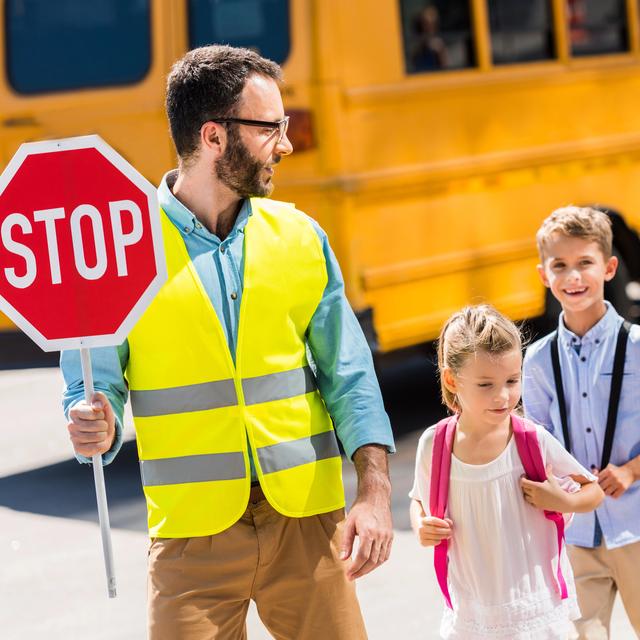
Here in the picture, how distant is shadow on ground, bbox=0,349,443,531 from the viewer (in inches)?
233

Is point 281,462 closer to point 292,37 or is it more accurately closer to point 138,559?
point 138,559

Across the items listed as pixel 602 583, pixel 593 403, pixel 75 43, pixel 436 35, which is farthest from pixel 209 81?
pixel 436 35

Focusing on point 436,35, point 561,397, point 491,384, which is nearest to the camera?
point 491,384

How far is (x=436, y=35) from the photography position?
6688mm

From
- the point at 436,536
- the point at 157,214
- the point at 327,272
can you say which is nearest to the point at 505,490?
the point at 436,536

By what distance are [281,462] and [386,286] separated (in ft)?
12.2

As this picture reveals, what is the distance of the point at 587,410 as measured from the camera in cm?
334

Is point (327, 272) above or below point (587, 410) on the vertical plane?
above

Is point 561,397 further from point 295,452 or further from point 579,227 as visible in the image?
point 295,452

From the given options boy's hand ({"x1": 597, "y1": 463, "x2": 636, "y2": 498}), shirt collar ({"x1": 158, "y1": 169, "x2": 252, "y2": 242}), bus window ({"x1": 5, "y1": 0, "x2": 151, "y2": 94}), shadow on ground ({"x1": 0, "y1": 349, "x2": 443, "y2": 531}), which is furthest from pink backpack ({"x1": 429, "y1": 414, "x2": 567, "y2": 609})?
bus window ({"x1": 5, "y1": 0, "x2": 151, "y2": 94})

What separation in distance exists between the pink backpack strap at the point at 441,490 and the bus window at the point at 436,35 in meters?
3.88

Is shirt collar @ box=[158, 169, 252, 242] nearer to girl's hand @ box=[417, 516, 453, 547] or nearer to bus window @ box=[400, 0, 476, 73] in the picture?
girl's hand @ box=[417, 516, 453, 547]

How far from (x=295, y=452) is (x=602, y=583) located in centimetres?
114

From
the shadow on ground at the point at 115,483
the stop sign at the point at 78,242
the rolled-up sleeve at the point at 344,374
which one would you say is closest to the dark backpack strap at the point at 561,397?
the rolled-up sleeve at the point at 344,374
